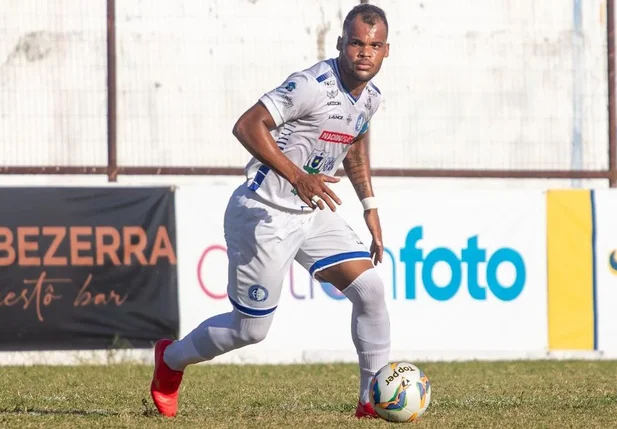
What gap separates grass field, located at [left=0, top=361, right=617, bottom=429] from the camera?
711 cm

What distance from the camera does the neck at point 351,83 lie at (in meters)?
7.12

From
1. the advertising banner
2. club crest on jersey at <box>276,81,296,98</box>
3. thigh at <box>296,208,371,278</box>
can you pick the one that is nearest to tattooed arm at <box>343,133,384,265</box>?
thigh at <box>296,208,371,278</box>

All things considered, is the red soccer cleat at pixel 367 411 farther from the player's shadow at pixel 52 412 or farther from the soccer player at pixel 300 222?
the player's shadow at pixel 52 412

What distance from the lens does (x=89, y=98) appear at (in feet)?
43.7

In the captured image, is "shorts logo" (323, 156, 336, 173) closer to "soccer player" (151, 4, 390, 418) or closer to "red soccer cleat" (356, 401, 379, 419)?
"soccer player" (151, 4, 390, 418)

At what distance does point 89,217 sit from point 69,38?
2025 millimetres

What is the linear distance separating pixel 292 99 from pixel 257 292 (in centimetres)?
113

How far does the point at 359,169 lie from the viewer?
25.7ft

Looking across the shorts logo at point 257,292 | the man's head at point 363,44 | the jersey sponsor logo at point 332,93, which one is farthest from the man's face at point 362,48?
the shorts logo at point 257,292

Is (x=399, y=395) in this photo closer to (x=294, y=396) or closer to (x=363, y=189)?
(x=363, y=189)

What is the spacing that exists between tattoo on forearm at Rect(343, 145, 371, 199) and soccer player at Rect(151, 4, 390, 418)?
121 mm

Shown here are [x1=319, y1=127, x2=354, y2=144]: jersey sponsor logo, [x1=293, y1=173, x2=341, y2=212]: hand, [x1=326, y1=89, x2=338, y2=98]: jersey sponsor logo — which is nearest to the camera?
[x1=293, y1=173, x2=341, y2=212]: hand

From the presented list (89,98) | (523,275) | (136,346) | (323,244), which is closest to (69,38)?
(89,98)

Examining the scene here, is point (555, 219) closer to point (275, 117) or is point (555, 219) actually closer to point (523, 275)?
point (523, 275)
